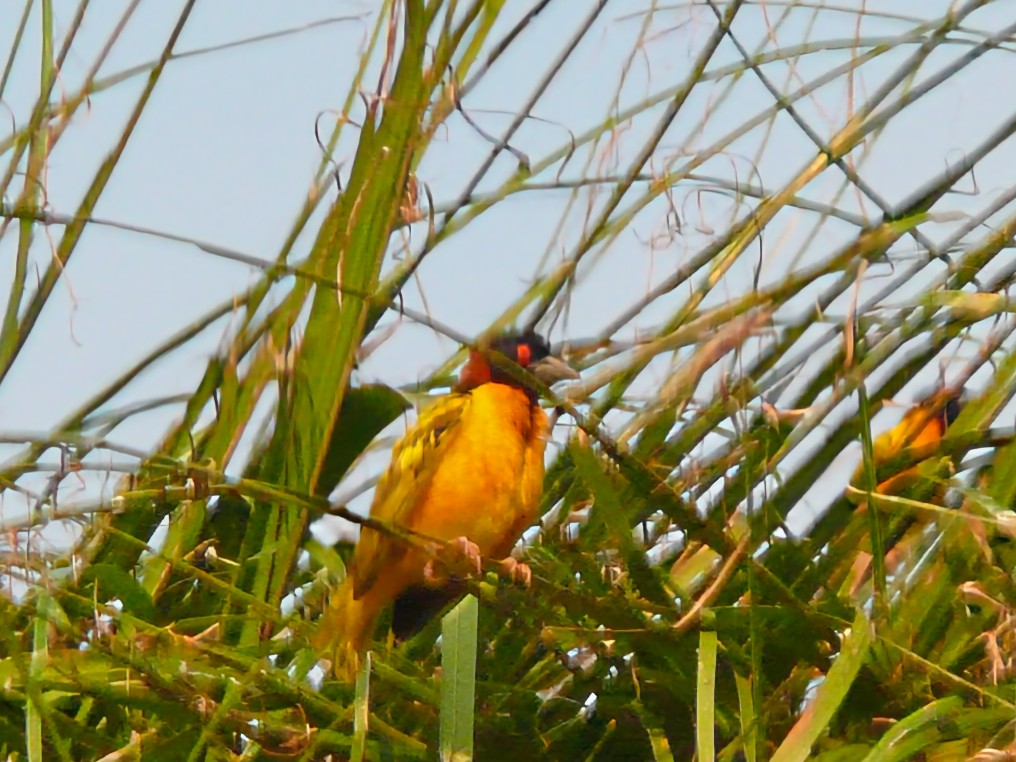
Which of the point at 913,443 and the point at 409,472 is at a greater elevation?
the point at 409,472

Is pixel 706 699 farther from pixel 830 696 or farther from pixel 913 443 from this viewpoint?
pixel 913 443

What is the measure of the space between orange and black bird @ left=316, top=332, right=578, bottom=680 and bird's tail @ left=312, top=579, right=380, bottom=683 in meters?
0.11

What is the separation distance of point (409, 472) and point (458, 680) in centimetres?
64

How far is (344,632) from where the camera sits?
1.07 metres

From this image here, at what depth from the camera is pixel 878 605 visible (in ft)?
2.69

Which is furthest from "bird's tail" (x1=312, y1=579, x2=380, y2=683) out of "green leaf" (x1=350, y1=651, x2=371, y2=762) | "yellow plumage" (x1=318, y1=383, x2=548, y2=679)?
"yellow plumage" (x1=318, y1=383, x2=548, y2=679)

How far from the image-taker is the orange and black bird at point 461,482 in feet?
4.53

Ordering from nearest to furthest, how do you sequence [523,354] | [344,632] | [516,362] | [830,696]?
[830,696]
[516,362]
[344,632]
[523,354]

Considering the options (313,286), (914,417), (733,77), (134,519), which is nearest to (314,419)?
(313,286)

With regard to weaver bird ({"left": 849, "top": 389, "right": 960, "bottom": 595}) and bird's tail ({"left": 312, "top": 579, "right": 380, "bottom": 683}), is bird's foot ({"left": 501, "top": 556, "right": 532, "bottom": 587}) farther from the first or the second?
weaver bird ({"left": 849, "top": 389, "right": 960, "bottom": 595})

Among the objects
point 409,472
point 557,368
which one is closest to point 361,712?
point 557,368

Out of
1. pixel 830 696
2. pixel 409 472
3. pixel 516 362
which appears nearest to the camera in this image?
pixel 830 696

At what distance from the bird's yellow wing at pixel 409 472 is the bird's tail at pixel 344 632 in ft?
0.31

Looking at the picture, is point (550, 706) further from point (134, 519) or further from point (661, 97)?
point (661, 97)
